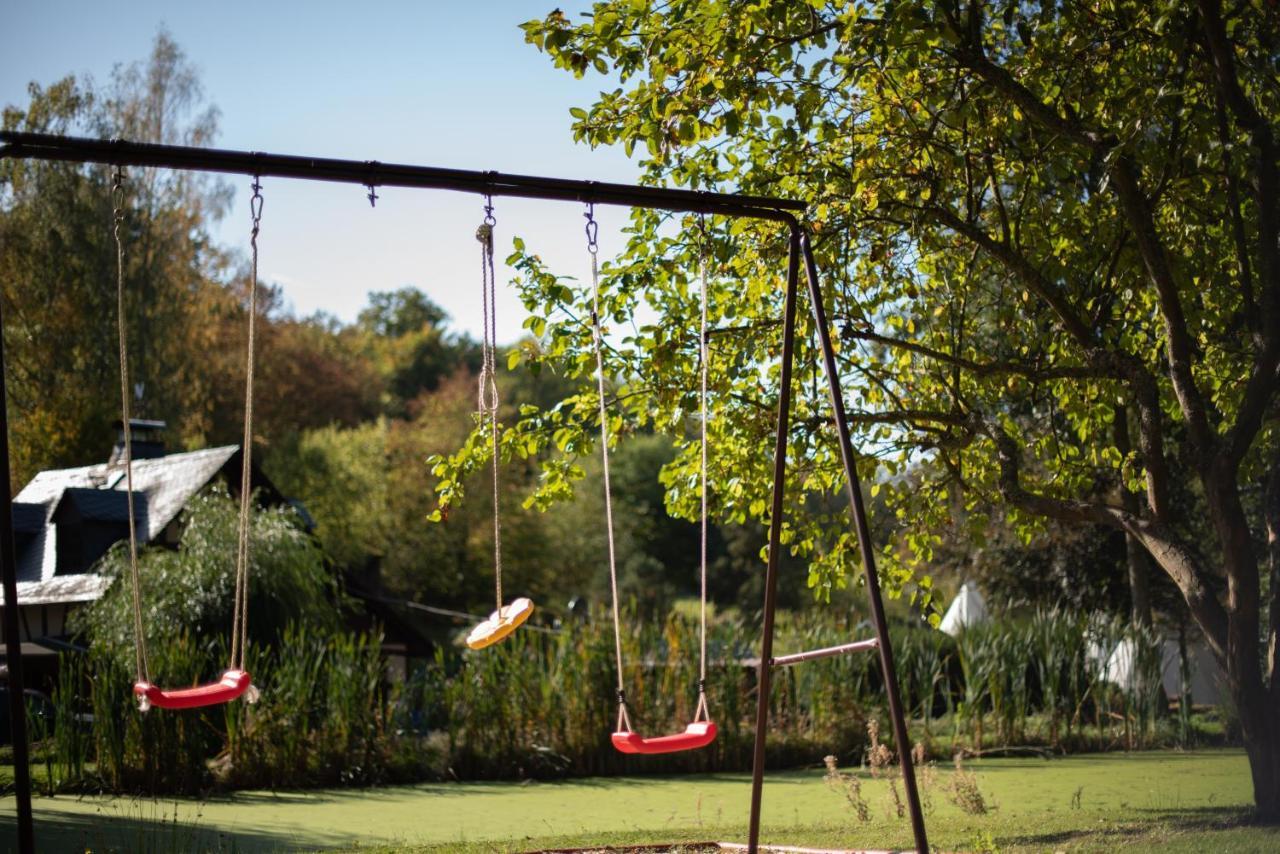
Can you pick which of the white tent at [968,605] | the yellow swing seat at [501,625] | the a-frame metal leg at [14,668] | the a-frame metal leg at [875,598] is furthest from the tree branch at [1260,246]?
the white tent at [968,605]

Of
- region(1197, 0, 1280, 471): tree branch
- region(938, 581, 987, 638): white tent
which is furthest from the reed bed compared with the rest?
region(938, 581, 987, 638): white tent

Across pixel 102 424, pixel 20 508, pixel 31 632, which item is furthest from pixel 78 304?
pixel 31 632

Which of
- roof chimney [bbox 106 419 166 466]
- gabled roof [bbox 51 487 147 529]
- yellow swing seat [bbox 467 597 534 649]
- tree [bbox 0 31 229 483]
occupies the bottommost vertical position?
yellow swing seat [bbox 467 597 534 649]

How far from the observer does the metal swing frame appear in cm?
395

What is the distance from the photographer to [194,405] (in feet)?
87.0

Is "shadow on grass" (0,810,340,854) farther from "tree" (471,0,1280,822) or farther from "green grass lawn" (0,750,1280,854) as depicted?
"tree" (471,0,1280,822)

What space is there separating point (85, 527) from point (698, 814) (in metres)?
10.5

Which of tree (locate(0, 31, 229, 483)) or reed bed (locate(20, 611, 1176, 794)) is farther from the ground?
tree (locate(0, 31, 229, 483))

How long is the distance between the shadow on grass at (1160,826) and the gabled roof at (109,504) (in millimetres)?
10668

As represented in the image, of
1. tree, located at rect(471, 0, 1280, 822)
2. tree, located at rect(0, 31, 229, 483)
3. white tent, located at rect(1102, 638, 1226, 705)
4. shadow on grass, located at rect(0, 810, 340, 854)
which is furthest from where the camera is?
tree, located at rect(0, 31, 229, 483)

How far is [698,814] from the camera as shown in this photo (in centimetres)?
795

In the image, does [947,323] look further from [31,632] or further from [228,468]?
[31,632]

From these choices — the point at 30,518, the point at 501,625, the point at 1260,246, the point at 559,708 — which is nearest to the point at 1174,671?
the point at 559,708

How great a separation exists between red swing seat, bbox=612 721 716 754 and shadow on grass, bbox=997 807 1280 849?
2383 mm
